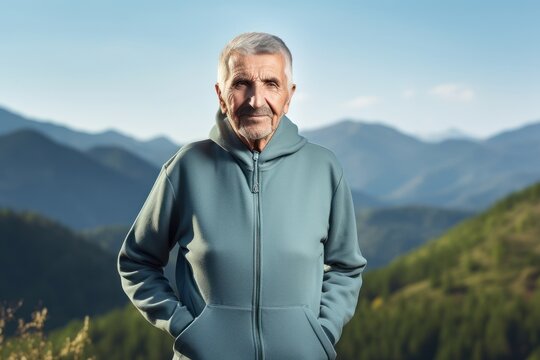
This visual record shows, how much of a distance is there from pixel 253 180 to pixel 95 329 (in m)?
136

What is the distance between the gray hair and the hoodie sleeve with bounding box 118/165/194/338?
Answer: 64 centimetres

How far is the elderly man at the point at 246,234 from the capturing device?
3.55 m

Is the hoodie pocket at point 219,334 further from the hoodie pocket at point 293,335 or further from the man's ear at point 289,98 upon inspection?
the man's ear at point 289,98

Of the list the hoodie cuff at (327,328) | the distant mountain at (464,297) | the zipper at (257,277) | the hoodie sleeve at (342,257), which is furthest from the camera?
the distant mountain at (464,297)

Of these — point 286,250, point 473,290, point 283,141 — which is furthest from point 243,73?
point 473,290

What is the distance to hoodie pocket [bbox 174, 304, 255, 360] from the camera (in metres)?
3.54

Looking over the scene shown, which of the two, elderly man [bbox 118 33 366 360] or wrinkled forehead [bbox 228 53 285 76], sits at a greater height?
wrinkled forehead [bbox 228 53 285 76]

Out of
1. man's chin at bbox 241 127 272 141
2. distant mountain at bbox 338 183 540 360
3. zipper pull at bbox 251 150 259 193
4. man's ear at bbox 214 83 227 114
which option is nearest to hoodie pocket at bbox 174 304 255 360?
zipper pull at bbox 251 150 259 193

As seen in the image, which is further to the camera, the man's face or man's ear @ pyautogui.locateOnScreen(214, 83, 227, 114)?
man's ear @ pyautogui.locateOnScreen(214, 83, 227, 114)

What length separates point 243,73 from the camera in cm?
357

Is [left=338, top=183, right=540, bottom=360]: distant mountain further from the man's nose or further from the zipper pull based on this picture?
the man's nose

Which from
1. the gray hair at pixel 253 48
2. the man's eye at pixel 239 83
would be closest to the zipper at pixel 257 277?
the man's eye at pixel 239 83

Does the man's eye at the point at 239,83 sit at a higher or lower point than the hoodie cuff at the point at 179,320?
higher

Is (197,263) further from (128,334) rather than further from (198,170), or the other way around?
(128,334)
